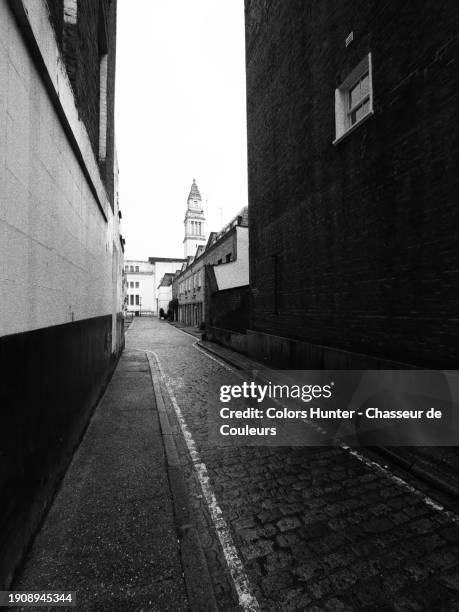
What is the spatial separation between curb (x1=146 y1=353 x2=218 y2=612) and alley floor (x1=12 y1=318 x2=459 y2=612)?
7 centimetres

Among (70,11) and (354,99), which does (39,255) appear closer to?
(70,11)

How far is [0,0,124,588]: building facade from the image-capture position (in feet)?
7.63

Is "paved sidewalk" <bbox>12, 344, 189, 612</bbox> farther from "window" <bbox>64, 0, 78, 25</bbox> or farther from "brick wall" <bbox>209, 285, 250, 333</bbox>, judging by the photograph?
"brick wall" <bbox>209, 285, 250, 333</bbox>

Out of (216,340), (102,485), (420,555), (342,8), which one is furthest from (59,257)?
(216,340)

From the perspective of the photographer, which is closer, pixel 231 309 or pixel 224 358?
pixel 224 358

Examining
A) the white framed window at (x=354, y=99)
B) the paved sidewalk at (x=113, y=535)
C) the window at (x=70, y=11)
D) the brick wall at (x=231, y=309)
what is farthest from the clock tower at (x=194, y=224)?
the paved sidewalk at (x=113, y=535)

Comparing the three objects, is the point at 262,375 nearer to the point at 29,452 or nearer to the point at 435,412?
the point at 435,412

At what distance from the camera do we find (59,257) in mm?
3811

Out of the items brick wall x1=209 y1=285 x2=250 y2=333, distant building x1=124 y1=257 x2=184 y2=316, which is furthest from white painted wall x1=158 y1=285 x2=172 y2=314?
brick wall x1=209 y1=285 x2=250 y2=333

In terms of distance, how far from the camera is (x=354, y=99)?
22.9 ft

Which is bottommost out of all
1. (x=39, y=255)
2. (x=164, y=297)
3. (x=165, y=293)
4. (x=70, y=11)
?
(x=39, y=255)

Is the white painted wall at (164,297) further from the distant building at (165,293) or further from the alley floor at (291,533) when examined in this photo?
the alley floor at (291,533)

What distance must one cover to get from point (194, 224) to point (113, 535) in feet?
244

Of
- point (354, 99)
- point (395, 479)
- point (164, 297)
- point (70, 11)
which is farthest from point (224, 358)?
point (164, 297)
